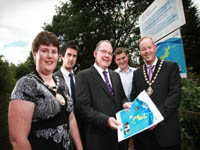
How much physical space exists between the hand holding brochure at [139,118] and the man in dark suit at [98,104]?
21cm

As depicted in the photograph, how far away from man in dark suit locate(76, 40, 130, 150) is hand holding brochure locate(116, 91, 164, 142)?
0.21m

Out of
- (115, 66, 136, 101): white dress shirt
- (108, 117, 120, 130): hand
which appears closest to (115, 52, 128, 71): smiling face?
(115, 66, 136, 101): white dress shirt

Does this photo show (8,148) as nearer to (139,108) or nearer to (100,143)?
(100,143)

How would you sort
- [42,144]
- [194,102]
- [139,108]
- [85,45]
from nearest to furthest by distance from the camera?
[42,144]
[139,108]
[194,102]
[85,45]

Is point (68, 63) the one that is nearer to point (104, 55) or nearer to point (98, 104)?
point (104, 55)

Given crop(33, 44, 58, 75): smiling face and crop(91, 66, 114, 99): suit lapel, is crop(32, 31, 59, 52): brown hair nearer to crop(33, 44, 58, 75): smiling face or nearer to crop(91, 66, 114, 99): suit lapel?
crop(33, 44, 58, 75): smiling face

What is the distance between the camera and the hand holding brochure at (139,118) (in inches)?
61.2

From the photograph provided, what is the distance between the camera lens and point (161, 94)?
2145 mm

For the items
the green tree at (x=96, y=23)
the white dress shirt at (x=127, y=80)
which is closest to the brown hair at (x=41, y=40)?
the white dress shirt at (x=127, y=80)

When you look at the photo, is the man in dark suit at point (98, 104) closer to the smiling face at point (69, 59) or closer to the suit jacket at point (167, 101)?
the suit jacket at point (167, 101)

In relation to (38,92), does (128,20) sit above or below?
above

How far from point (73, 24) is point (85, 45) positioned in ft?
8.73

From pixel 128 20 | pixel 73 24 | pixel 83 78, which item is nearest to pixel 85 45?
pixel 73 24

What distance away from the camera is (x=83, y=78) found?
2201 millimetres
